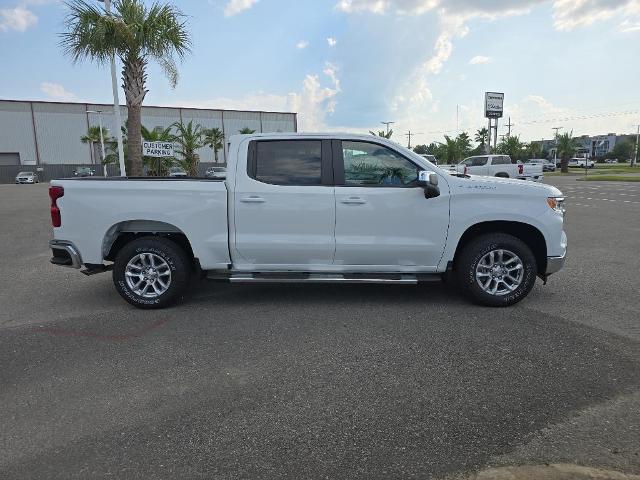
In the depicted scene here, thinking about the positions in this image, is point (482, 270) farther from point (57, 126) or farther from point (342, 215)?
point (57, 126)

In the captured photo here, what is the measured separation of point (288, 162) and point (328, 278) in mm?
1394

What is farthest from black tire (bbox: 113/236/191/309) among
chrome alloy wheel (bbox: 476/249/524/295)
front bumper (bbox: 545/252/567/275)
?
front bumper (bbox: 545/252/567/275)

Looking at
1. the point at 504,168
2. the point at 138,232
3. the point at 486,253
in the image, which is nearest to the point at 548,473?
the point at 486,253

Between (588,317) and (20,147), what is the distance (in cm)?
7398

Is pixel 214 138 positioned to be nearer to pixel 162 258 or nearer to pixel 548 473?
pixel 162 258

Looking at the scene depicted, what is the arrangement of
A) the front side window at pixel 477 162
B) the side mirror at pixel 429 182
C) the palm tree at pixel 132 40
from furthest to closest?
the front side window at pixel 477 162, the palm tree at pixel 132 40, the side mirror at pixel 429 182

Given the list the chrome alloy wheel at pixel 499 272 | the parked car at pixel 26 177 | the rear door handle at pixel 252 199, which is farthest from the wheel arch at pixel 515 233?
the parked car at pixel 26 177

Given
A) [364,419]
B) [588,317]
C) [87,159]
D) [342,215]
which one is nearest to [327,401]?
[364,419]

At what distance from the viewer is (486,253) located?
5.05 meters

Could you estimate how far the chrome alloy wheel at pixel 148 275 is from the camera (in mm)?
5172

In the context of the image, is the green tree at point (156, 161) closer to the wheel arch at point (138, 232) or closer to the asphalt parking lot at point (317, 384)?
the asphalt parking lot at point (317, 384)

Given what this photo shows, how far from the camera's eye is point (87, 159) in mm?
65750

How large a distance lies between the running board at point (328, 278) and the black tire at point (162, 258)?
1.83 feet

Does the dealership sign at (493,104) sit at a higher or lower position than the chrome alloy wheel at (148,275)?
higher
